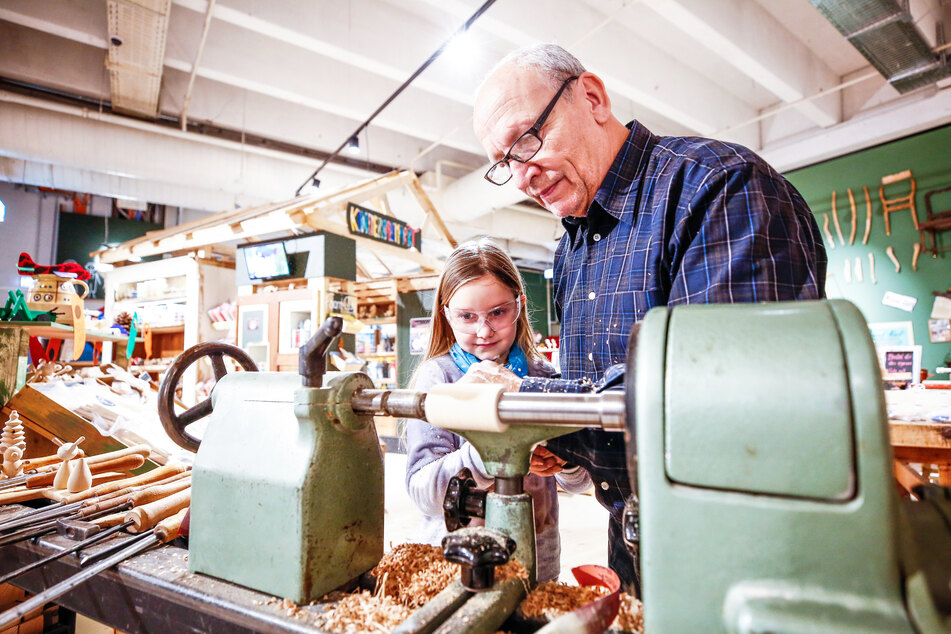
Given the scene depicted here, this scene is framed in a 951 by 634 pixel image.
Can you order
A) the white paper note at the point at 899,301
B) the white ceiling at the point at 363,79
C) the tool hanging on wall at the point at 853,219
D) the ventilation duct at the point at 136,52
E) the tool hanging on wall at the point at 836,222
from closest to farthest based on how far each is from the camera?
the ventilation duct at the point at 136,52 → the white ceiling at the point at 363,79 → the white paper note at the point at 899,301 → the tool hanging on wall at the point at 853,219 → the tool hanging on wall at the point at 836,222

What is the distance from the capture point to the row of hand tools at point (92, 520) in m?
0.78

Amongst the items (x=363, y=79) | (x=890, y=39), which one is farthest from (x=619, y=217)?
(x=363, y=79)

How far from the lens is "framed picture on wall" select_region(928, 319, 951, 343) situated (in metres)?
4.70

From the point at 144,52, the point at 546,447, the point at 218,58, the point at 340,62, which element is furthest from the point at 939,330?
the point at 144,52

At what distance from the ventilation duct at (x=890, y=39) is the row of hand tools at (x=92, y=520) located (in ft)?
14.7

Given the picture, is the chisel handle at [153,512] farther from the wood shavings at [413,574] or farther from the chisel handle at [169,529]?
the wood shavings at [413,574]

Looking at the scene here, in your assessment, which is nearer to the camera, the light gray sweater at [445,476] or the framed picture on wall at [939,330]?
the light gray sweater at [445,476]

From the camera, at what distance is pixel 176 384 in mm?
808

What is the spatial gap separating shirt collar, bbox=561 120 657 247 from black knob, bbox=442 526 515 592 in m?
0.81

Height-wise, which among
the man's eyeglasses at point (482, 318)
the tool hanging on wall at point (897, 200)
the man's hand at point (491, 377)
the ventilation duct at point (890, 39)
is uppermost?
the ventilation duct at point (890, 39)

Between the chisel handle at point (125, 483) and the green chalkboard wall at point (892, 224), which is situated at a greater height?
the green chalkboard wall at point (892, 224)

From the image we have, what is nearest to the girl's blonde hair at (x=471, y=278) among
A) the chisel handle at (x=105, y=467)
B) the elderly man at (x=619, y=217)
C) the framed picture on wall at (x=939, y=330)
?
the elderly man at (x=619, y=217)

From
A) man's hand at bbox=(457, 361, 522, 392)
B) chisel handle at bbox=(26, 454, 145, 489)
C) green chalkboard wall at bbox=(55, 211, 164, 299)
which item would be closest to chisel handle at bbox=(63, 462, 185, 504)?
chisel handle at bbox=(26, 454, 145, 489)

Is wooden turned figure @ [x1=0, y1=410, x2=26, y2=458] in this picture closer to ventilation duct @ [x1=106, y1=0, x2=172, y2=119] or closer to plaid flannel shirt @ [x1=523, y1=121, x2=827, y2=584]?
plaid flannel shirt @ [x1=523, y1=121, x2=827, y2=584]
